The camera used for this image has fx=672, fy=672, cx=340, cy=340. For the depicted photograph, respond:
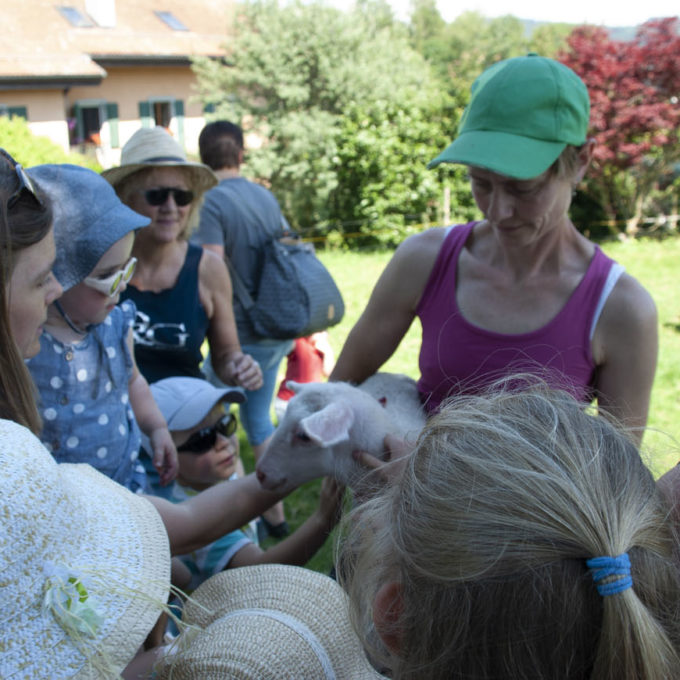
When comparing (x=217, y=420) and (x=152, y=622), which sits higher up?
(x=152, y=622)

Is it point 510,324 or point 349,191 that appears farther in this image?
point 349,191

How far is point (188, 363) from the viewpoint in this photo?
3.30m

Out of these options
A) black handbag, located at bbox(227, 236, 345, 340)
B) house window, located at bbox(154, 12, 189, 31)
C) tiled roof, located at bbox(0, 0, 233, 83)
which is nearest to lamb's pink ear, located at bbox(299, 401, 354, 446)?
black handbag, located at bbox(227, 236, 345, 340)

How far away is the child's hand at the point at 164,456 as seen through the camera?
254cm

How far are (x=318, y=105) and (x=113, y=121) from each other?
9682 millimetres

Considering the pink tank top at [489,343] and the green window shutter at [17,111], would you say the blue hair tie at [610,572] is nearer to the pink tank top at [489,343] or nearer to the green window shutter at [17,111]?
the pink tank top at [489,343]

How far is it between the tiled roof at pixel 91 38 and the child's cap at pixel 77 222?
69.7 feet

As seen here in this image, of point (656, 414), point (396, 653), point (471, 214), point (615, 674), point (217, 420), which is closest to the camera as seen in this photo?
point (615, 674)

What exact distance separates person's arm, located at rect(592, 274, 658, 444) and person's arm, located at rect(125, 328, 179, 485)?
1.57 meters

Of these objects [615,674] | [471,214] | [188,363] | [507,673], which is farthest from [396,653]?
[471,214]

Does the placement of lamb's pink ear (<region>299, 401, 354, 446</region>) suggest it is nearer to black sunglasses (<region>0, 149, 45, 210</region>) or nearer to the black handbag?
black sunglasses (<region>0, 149, 45, 210</region>)

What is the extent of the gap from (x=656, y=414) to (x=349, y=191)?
12.5 meters

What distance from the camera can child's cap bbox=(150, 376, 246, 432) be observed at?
9.21 ft

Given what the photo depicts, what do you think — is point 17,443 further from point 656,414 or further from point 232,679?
point 656,414
